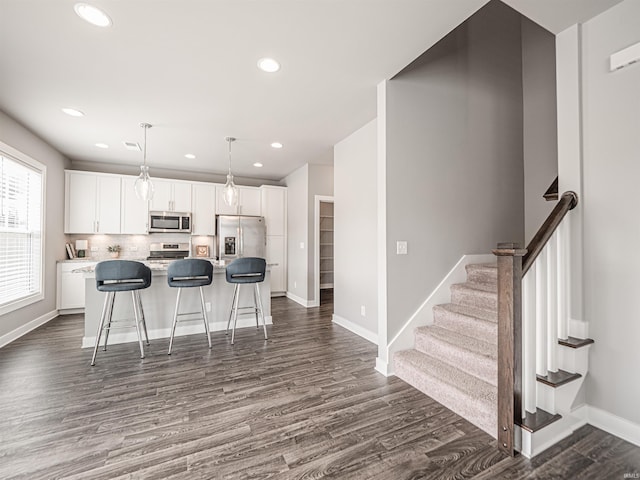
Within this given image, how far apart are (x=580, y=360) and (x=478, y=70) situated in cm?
297

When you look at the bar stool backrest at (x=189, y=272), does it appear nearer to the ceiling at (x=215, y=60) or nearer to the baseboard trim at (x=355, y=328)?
the ceiling at (x=215, y=60)

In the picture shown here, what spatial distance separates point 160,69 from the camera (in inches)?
97.4

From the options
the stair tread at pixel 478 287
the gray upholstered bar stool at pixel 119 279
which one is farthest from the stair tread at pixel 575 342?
the gray upholstered bar stool at pixel 119 279

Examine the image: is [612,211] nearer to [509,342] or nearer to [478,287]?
[509,342]

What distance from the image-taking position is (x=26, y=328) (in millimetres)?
3773

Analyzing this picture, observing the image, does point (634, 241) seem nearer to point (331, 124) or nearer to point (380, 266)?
point (380, 266)

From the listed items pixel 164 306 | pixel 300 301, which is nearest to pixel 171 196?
pixel 164 306

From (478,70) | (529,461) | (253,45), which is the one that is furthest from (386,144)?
(529,461)

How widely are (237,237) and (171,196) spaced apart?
151cm

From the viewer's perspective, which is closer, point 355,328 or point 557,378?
point 557,378

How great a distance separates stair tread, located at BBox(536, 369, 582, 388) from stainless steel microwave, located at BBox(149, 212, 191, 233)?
583 centimetres

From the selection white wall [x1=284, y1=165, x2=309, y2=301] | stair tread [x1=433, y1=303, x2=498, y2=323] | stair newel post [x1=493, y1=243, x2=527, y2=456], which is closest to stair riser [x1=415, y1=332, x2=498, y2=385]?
stair tread [x1=433, y1=303, x2=498, y2=323]

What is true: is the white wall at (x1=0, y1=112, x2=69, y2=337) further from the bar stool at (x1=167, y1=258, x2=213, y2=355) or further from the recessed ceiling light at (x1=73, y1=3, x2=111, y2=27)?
the recessed ceiling light at (x1=73, y1=3, x2=111, y2=27)

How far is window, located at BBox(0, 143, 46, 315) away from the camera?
339cm
